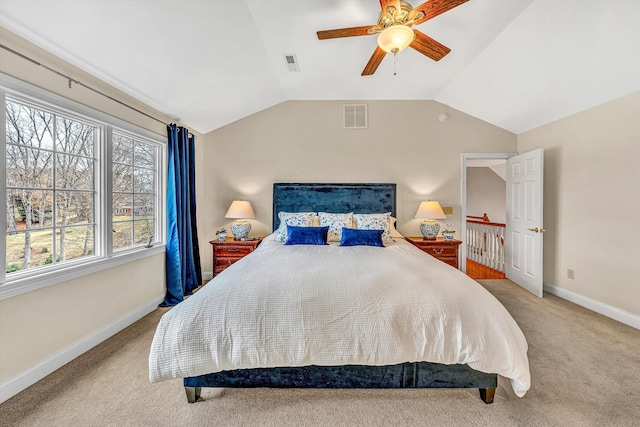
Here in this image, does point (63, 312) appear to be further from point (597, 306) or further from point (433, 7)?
point (597, 306)

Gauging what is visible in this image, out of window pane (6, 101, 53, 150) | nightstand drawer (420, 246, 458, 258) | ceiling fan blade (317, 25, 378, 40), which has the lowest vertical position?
nightstand drawer (420, 246, 458, 258)

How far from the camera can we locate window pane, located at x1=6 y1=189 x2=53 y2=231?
5.84 feet

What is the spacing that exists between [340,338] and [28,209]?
94.6 inches

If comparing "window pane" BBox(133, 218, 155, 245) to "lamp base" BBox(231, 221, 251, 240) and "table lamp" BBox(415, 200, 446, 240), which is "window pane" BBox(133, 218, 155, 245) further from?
"table lamp" BBox(415, 200, 446, 240)

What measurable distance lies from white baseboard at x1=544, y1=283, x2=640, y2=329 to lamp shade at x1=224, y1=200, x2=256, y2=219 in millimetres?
4240

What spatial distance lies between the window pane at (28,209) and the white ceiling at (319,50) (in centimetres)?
107

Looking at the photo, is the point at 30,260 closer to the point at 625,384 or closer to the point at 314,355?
the point at 314,355

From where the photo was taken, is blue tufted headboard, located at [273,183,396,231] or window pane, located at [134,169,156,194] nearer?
window pane, located at [134,169,156,194]

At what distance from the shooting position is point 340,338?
1.49 metres

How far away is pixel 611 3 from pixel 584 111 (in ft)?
4.78

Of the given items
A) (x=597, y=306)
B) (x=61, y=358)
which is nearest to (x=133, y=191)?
(x=61, y=358)

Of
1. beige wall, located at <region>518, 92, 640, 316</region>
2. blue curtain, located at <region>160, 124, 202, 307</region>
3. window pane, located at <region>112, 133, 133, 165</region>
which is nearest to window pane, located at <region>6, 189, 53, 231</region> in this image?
window pane, located at <region>112, 133, 133, 165</region>

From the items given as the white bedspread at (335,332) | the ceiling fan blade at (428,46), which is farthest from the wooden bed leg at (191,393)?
the ceiling fan blade at (428,46)

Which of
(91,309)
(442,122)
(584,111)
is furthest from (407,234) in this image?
(91,309)
